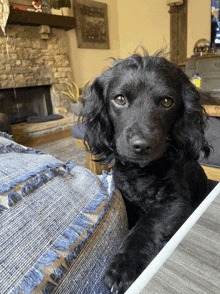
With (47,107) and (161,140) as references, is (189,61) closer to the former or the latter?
(47,107)

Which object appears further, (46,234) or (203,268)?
(46,234)

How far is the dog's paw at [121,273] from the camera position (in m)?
0.47

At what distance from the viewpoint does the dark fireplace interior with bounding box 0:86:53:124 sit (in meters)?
4.27

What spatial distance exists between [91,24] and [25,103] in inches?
107

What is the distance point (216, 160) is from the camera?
1.31m

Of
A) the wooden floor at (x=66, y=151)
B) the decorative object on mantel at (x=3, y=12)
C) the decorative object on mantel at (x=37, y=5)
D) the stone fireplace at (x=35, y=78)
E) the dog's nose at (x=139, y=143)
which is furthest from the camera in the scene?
the decorative object on mantel at (x=37, y=5)

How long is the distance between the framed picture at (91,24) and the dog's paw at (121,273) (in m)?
5.52

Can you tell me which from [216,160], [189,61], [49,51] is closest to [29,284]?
[216,160]

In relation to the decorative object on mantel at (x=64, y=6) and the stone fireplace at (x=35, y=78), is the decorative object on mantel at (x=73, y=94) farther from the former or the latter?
the decorative object on mantel at (x=64, y=6)

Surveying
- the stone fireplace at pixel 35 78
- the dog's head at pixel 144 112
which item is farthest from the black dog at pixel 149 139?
the stone fireplace at pixel 35 78

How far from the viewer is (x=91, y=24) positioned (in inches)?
213

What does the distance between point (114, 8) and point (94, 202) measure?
267 inches

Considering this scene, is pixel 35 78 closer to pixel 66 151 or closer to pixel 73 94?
pixel 73 94

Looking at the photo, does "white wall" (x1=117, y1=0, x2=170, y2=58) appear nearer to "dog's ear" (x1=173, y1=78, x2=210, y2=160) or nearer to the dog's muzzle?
"dog's ear" (x1=173, y1=78, x2=210, y2=160)
